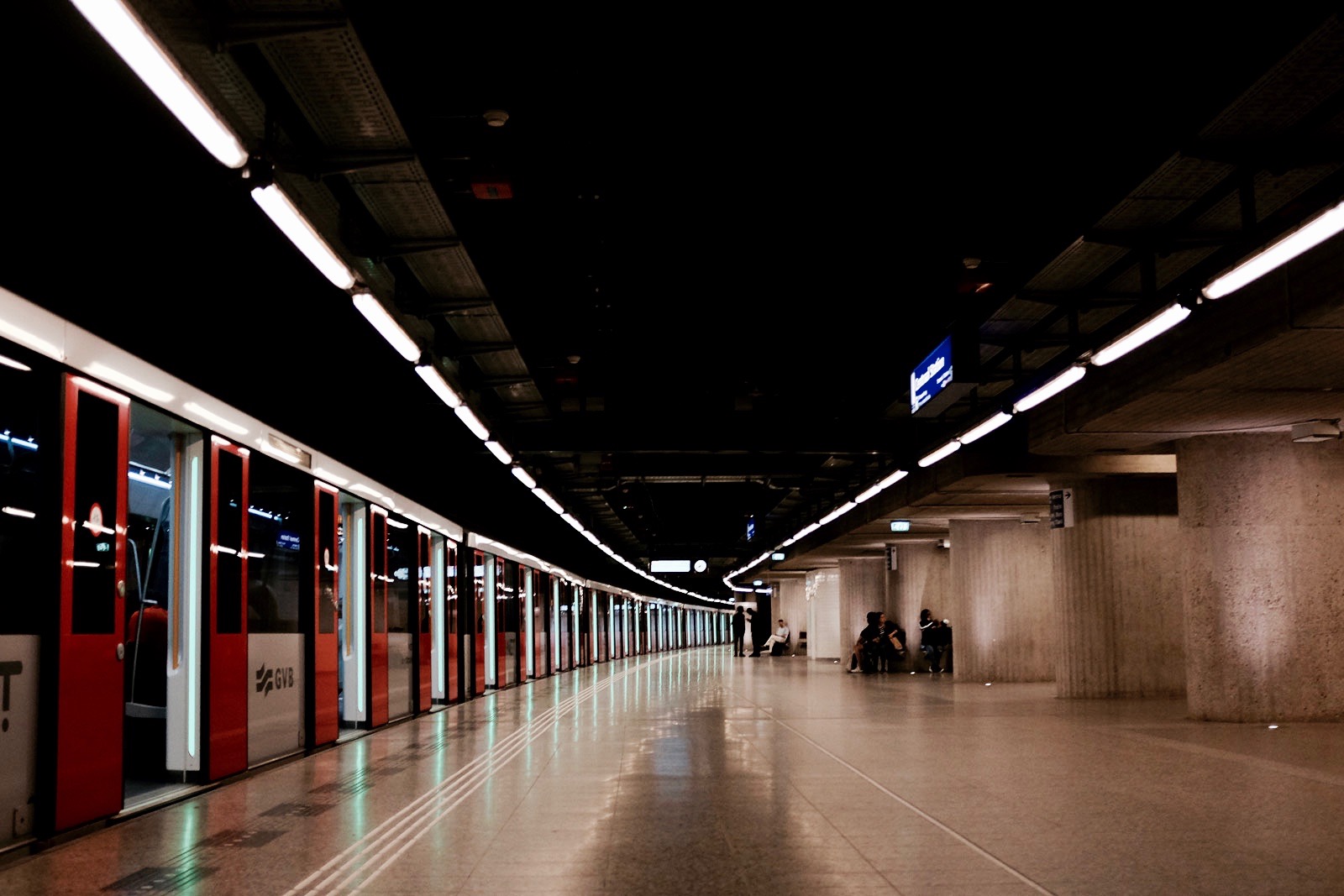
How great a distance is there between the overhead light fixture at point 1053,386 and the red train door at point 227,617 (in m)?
6.63

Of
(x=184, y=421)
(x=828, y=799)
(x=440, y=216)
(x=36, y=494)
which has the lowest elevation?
(x=828, y=799)

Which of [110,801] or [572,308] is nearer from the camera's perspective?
[110,801]

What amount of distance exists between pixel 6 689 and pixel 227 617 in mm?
2817

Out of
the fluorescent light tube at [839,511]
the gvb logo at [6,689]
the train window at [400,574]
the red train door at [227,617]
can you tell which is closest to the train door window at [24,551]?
the gvb logo at [6,689]

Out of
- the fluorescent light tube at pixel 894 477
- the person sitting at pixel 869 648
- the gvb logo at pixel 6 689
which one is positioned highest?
the fluorescent light tube at pixel 894 477

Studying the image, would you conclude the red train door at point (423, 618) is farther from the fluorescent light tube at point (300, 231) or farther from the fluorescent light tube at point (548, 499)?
the fluorescent light tube at point (300, 231)

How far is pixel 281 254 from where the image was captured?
1052 centimetres

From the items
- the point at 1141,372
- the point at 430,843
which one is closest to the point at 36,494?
the point at 430,843

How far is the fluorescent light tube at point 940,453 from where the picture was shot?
49.6 ft

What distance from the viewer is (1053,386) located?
1121cm

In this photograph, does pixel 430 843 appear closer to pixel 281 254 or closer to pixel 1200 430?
pixel 281 254

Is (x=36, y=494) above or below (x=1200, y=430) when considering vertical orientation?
below

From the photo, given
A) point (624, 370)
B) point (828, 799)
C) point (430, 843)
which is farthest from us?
point (624, 370)

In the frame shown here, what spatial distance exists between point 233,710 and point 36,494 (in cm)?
307
